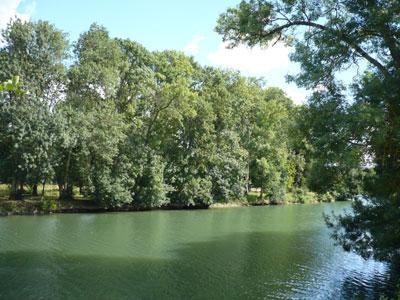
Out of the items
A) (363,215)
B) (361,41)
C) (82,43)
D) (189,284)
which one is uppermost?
(82,43)

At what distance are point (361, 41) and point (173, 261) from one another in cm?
1289

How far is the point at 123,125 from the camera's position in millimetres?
44938

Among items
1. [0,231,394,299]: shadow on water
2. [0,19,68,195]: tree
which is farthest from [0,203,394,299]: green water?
[0,19,68,195]: tree

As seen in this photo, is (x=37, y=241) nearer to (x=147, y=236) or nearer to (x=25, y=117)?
(x=147, y=236)

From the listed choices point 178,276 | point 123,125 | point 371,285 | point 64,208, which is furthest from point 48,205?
point 371,285

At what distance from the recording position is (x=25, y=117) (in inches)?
1511

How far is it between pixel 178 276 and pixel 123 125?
29133 millimetres

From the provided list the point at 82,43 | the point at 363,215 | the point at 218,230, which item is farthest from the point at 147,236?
the point at 82,43

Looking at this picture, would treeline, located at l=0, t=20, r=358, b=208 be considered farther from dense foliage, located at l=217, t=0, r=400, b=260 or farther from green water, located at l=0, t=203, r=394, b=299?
dense foliage, located at l=217, t=0, r=400, b=260

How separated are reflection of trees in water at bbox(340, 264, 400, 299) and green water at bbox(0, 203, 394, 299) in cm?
4

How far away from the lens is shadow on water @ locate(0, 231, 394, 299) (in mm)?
15523

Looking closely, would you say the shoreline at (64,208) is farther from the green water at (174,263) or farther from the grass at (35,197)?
the green water at (174,263)

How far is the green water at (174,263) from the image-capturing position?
52.1 ft

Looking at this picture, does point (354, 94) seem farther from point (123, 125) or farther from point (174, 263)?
point (123, 125)
